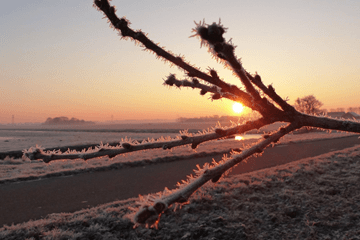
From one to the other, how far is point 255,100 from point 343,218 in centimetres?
598

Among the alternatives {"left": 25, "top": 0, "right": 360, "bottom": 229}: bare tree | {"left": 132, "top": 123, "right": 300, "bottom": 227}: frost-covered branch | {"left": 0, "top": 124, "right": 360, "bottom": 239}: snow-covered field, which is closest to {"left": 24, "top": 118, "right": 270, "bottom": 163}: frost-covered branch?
{"left": 25, "top": 0, "right": 360, "bottom": 229}: bare tree

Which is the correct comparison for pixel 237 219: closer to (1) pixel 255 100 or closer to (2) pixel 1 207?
(1) pixel 255 100

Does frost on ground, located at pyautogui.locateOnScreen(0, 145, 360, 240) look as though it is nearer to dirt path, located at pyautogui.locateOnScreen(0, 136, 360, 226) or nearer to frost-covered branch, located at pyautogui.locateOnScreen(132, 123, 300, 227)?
dirt path, located at pyautogui.locateOnScreen(0, 136, 360, 226)

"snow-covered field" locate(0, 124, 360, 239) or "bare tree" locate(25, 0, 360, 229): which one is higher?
"bare tree" locate(25, 0, 360, 229)

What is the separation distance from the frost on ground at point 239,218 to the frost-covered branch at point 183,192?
12.4 feet

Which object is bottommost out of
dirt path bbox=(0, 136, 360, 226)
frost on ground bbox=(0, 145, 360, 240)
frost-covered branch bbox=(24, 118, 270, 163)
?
dirt path bbox=(0, 136, 360, 226)

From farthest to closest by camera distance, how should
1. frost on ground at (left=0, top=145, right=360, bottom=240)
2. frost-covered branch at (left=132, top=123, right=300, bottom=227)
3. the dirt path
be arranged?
1. the dirt path
2. frost on ground at (left=0, top=145, right=360, bottom=240)
3. frost-covered branch at (left=132, top=123, right=300, bottom=227)

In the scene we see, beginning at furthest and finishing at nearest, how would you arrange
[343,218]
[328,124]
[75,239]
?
[343,218]
[75,239]
[328,124]

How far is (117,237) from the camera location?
17.6 feet

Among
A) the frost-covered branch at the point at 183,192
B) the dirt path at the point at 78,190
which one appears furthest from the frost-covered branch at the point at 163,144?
the dirt path at the point at 78,190

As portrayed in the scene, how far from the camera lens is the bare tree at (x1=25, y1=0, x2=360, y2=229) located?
0.98 m

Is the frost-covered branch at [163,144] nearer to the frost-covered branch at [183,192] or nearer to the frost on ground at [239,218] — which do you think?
the frost-covered branch at [183,192]

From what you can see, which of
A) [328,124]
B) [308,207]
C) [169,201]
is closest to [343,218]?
[308,207]

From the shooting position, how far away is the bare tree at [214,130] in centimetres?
98
